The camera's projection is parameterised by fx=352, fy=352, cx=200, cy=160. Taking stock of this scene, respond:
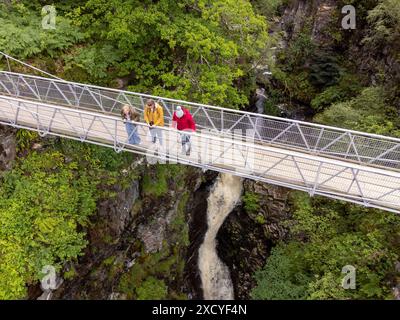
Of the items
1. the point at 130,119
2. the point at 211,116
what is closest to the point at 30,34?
the point at 130,119

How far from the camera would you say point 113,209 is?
1259 centimetres

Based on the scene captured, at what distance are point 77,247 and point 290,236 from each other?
9.10m

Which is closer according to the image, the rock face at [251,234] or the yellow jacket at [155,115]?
the yellow jacket at [155,115]

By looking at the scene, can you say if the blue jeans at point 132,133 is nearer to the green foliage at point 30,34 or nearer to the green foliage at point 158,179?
the green foliage at point 158,179

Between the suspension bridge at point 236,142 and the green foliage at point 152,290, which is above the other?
the suspension bridge at point 236,142

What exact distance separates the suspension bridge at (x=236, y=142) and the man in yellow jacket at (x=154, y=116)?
0.24m

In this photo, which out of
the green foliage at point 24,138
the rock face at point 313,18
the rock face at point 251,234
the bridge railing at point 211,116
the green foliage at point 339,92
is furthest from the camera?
the rock face at point 313,18

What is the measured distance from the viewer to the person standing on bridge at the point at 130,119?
33.3 feet

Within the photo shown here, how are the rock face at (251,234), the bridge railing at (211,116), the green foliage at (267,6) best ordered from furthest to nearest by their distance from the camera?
the green foliage at (267,6) → the rock face at (251,234) → the bridge railing at (211,116)

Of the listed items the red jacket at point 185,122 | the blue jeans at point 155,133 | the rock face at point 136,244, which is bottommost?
the rock face at point 136,244

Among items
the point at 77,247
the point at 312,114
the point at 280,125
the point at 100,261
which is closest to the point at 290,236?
the point at 280,125

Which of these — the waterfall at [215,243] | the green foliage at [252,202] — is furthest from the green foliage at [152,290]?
the green foliage at [252,202]
